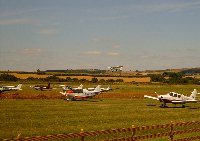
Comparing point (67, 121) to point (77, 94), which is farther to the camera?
point (77, 94)

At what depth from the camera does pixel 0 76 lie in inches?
4968

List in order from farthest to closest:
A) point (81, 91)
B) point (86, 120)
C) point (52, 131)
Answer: point (81, 91) → point (86, 120) → point (52, 131)

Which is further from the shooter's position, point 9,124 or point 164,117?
point 164,117

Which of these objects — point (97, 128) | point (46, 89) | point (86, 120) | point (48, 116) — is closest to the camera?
point (97, 128)

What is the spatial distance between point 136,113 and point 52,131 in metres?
13.2

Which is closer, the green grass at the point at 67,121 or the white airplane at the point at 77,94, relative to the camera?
the green grass at the point at 67,121

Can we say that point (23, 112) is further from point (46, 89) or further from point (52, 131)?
point (46, 89)

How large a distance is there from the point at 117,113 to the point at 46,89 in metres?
42.3

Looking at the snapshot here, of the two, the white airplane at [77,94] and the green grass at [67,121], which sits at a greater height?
the white airplane at [77,94]

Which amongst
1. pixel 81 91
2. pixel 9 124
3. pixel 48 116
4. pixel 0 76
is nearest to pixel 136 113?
pixel 48 116

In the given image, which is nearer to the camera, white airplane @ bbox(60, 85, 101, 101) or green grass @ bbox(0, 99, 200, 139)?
green grass @ bbox(0, 99, 200, 139)

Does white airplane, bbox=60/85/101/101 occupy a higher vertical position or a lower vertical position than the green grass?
higher

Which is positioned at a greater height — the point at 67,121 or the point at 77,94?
the point at 77,94

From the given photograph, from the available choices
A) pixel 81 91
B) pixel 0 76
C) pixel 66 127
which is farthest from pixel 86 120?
pixel 0 76
